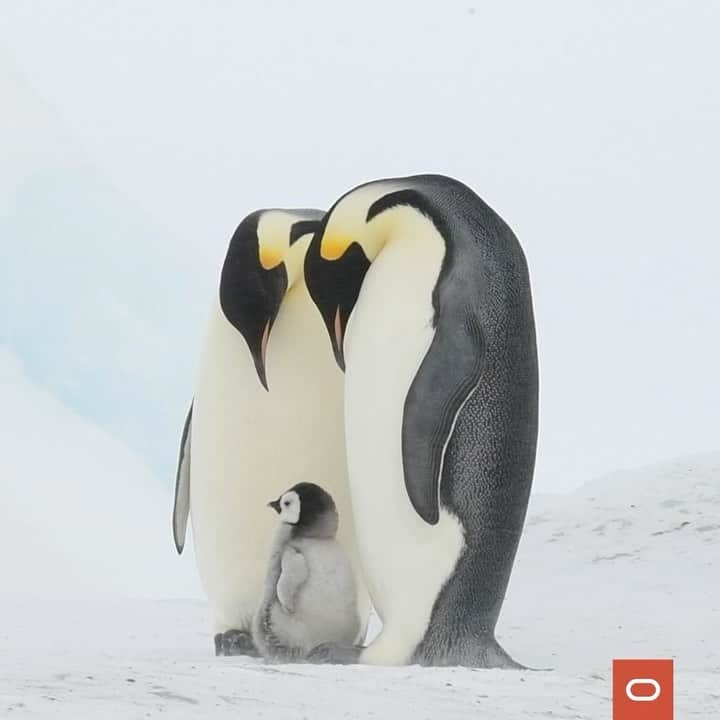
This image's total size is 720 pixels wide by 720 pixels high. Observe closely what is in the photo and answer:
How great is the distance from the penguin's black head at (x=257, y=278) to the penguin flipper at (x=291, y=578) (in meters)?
0.64

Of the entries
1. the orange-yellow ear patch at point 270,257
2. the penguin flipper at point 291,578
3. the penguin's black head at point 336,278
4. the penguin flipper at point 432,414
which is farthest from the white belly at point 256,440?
the penguin flipper at point 432,414

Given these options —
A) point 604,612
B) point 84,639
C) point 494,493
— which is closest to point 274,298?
point 494,493

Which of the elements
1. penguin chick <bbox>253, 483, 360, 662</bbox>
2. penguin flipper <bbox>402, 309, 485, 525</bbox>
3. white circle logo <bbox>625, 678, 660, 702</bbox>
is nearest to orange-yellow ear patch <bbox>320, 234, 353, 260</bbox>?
penguin flipper <bbox>402, 309, 485, 525</bbox>

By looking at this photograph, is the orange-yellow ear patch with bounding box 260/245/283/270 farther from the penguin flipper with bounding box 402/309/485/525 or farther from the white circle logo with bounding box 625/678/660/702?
the white circle logo with bounding box 625/678/660/702

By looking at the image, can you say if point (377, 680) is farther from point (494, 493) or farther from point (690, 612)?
point (690, 612)

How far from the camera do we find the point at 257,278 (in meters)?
5.29

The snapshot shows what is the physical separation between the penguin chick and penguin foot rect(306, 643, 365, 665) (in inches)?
1.6

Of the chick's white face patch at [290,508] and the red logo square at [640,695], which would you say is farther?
the chick's white face patch at [290,508]

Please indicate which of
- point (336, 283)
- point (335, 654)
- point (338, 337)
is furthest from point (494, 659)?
point (336, 283)

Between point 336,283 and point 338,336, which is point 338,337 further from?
point 336,283

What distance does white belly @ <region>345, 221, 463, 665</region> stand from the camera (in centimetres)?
477

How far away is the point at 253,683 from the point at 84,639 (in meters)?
2.79

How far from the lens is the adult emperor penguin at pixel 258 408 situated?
5309 millimetres

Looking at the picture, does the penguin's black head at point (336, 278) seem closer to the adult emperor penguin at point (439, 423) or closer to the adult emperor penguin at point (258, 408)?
the adult emperor penguin at point (439, 423)
